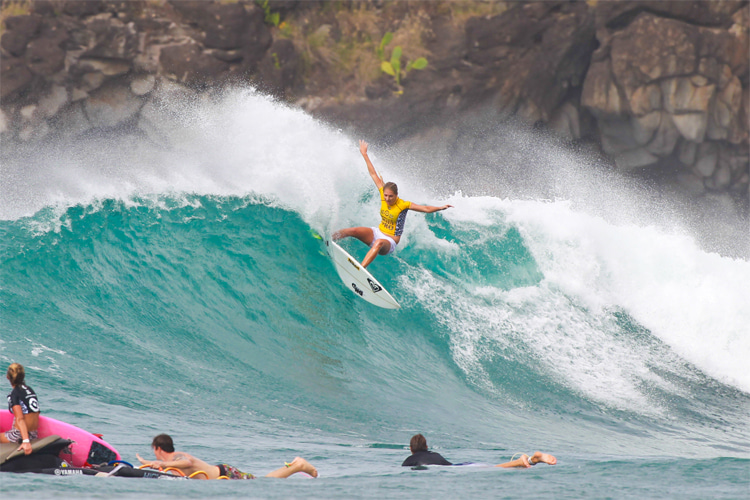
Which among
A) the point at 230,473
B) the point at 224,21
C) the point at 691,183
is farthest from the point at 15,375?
the point at 691,183

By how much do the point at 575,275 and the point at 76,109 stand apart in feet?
46.8

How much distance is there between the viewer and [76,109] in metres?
18.5

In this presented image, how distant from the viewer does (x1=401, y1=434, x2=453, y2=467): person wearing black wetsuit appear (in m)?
5.22

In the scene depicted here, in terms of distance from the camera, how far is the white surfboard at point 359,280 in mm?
8477

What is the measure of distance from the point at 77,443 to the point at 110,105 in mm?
15447

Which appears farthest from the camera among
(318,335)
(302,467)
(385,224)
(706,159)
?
(706,159)

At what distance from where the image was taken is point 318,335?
8.45 metres

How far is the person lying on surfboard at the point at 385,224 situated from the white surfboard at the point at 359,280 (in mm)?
150

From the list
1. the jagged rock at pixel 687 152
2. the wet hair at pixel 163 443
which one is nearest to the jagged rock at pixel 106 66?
the jagged rock at pixel 687 152

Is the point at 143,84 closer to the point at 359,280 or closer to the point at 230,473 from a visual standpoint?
the point at 359,280

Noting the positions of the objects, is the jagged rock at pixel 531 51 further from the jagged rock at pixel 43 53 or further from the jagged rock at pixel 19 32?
the jagged rock at pixel 19 32

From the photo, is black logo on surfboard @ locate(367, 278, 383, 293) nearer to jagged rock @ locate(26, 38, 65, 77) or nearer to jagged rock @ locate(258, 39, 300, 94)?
jagged rock @ locate(258, 39, 300, 94)

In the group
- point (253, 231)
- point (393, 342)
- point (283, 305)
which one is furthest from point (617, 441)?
point (253, 231)

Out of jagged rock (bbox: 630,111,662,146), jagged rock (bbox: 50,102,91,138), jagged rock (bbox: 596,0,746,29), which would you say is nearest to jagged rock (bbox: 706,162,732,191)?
jagged rock (bbox: 630,111,662,146)
